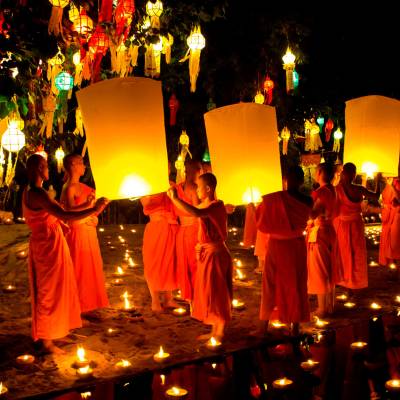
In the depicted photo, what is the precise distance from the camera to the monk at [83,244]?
5.93m

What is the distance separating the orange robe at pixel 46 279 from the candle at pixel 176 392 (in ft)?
5.14

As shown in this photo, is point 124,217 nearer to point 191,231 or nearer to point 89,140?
point 191,231

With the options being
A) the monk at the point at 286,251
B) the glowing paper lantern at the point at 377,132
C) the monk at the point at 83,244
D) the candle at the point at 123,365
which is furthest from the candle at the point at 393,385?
the monk at the point at 83,244

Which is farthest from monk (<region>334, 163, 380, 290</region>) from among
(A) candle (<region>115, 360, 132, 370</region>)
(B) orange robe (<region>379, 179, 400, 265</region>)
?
(A) candle (<region>115, 360, 132, 370</region>)

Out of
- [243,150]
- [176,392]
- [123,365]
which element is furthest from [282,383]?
[243,150]

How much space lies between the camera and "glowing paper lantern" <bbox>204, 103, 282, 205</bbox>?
15.8 ft

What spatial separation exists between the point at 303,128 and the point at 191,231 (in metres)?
7.97

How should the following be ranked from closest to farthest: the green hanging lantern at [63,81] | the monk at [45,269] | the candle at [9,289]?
the monk at [45,269] → the green hanging lantern at [63,81] → the candle at [9,289]

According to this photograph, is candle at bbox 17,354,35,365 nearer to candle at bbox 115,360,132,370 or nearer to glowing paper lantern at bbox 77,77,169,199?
candle at bbox 115,360,132,370

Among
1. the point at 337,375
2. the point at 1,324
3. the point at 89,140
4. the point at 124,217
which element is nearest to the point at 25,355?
the point at 1,324

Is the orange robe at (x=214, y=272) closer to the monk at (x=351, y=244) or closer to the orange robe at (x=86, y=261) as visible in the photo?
the orange robe at (x=86, y=261)

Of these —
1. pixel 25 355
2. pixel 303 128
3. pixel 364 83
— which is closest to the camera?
pixel 25 355

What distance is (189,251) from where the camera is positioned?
657cm

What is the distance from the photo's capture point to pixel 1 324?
612 cm
